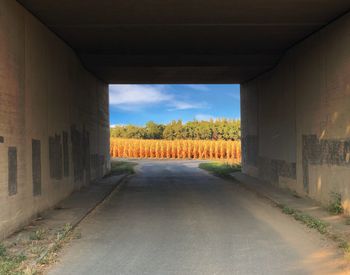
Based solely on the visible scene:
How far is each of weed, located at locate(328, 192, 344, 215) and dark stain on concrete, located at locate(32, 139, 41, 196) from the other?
23.4 feet

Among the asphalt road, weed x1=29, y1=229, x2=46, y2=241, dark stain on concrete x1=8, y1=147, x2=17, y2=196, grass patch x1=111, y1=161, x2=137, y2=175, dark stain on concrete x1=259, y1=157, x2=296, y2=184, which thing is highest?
dark stain on concrete x1=8, y1=147, x2=17, y2=196

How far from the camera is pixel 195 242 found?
8.12 metres

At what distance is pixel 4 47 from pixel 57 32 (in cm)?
398

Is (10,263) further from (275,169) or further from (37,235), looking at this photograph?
(275,169)

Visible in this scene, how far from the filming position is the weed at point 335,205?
10.7 meters

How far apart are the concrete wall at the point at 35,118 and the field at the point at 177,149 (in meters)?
42.4

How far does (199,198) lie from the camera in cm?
1445

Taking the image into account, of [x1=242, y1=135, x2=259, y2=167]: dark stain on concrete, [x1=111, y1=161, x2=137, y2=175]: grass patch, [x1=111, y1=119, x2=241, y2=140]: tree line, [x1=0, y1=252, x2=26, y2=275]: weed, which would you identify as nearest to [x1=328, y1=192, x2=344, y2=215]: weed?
[x1=0, y1=252, x2=26, y2=275]: weed

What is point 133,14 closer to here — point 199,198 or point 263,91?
point 199,198

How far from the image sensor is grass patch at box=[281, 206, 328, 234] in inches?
356

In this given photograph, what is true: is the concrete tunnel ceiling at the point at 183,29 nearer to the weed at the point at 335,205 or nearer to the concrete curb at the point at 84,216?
the weed at the point at 335,205

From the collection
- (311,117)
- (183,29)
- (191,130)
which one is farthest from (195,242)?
(191,130)

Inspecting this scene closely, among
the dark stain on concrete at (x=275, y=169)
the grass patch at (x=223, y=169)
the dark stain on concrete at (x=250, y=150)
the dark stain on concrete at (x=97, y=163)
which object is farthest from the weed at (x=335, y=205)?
the grass patch at (x=223, y=169)

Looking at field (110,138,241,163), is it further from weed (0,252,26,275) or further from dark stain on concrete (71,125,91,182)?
weed (0,252,26,275)
